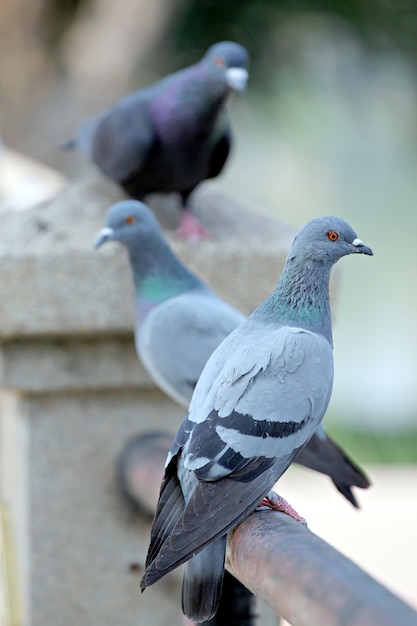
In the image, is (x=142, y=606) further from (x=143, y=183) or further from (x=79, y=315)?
(x=143, y=183)

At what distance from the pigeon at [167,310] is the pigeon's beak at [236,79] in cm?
51

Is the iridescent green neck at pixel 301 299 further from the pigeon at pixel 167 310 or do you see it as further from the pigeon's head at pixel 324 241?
the pigeon at pixel 167 310

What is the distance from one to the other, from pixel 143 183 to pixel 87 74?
6.32 meters

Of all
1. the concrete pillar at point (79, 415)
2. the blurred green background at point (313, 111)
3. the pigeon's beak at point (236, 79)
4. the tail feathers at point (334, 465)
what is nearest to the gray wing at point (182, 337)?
the concrete pillar at point (79, 415)

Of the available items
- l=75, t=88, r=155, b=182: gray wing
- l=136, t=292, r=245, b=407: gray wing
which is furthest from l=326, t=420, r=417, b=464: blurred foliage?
l=136, t=292, r=245, b=407: gray wing

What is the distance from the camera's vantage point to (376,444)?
30.5 ft

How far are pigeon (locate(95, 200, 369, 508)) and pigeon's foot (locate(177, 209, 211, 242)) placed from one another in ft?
0.30

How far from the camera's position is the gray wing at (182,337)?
226 cm

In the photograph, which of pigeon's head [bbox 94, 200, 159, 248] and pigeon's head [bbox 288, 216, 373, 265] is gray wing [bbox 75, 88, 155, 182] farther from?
pigeon's head [bbox 288, 216, 373, 265]

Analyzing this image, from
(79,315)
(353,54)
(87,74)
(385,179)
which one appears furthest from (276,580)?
(385,179)

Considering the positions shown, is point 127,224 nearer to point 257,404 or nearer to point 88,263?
point 88,263

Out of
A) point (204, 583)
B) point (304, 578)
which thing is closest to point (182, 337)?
point (204, 583)

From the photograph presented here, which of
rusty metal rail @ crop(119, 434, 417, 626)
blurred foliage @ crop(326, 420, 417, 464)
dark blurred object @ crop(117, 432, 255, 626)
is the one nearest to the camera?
rusty metal rail @ crop(119, 434, 417, 626)

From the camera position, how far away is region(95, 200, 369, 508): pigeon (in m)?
2.28
